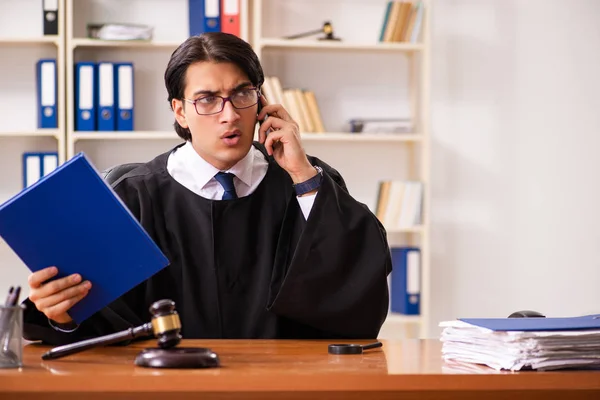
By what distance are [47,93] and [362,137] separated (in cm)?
156

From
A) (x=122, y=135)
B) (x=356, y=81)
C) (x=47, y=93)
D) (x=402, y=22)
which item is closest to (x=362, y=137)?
(x=356, y=81)

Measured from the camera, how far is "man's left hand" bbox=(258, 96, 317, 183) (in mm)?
2100

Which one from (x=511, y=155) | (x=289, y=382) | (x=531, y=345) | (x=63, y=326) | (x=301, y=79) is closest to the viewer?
(x=289, y=382)

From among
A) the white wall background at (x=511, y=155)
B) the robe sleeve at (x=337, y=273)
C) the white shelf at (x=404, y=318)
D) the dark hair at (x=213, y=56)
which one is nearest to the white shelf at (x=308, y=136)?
the white wall background at (x=511, y=155)

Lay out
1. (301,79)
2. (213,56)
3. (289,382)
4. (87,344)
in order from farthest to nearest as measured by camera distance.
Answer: (301,79)
(213,56)
(87,344)
(289,382)

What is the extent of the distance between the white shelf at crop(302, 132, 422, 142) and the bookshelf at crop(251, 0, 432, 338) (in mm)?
71

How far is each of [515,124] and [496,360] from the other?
11.6ft

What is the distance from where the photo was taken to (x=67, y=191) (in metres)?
1.52

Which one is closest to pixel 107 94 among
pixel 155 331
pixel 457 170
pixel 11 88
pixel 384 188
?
pixel 11 88

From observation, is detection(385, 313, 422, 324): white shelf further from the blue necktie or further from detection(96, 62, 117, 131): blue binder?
the blue necktie

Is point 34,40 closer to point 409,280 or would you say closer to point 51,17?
point 51,17

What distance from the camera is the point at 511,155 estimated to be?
479 cm

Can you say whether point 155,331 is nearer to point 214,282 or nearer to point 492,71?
point 214,282

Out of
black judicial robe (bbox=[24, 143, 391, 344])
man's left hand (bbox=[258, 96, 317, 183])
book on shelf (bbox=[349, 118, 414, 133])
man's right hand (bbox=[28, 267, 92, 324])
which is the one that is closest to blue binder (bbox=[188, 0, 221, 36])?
book on shelf (bbox=[349, 118, 414, 133])
